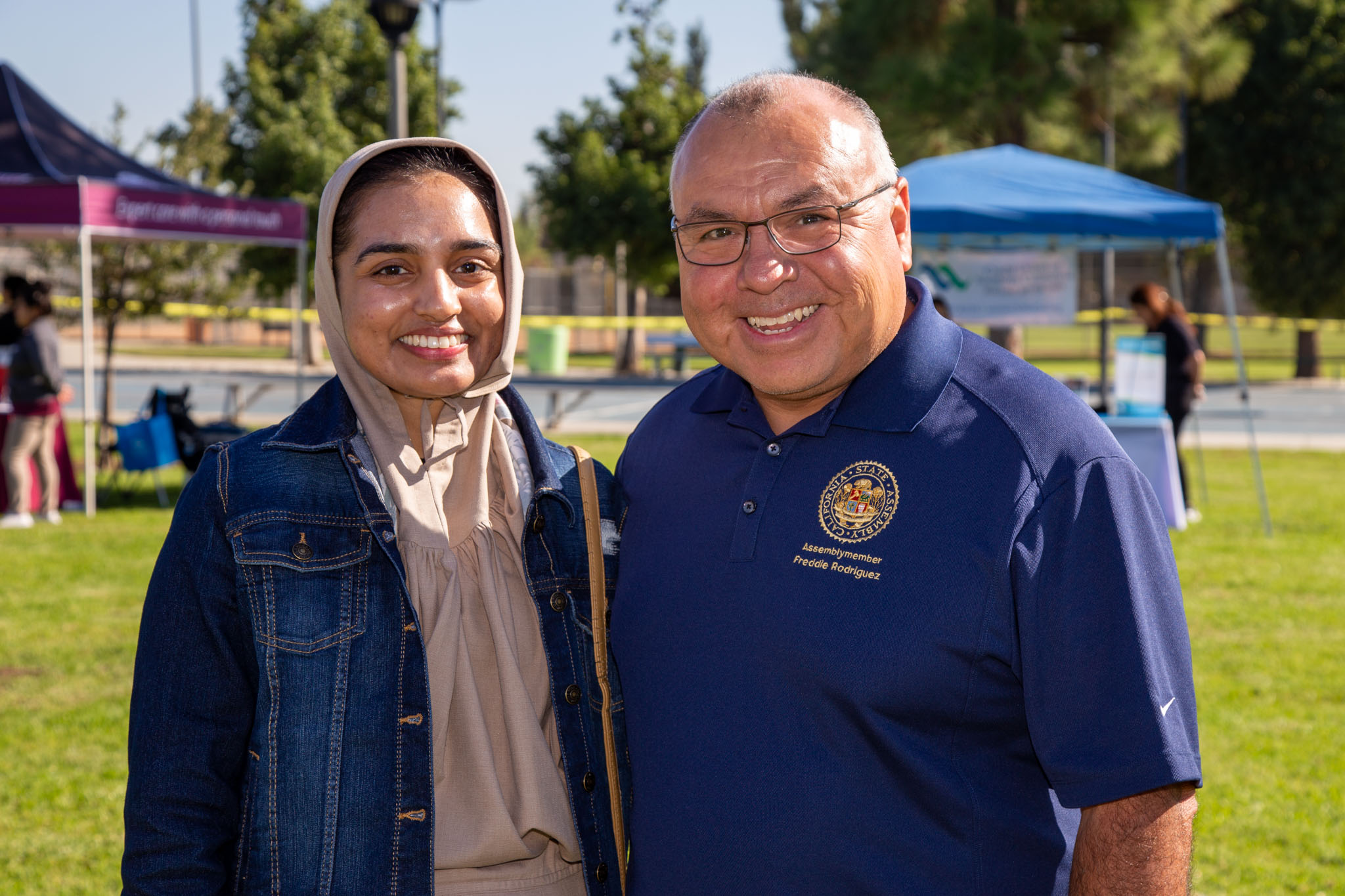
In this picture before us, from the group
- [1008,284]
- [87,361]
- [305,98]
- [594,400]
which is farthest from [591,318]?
[87,361]

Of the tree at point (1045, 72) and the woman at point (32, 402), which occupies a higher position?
the tree at point (1045, 72)

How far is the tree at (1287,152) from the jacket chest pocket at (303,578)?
94.3ft

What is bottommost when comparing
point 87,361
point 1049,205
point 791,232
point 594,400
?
point 594,400

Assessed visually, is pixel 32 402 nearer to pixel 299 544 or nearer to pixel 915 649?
pixel 299 544

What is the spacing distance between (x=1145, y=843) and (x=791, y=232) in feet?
3.64

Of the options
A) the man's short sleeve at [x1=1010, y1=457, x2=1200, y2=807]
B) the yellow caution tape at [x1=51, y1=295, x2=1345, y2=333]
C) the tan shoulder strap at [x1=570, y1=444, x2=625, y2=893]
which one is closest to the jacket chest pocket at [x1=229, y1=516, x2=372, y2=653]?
the tan shoulder strap at [x1=570, y1=444, x2=625, y2=893]

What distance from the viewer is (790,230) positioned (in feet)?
6.72

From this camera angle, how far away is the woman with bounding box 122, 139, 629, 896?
6.24 feet

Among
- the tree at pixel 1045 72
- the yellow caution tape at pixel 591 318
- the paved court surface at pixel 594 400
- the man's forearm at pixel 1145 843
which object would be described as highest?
the tree at pixel 1045 72

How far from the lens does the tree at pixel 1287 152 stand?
2636cm

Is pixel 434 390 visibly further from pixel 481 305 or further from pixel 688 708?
pixel 688 708

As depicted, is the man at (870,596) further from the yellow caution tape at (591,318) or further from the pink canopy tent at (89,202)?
the yellow caution tape at (591,318)

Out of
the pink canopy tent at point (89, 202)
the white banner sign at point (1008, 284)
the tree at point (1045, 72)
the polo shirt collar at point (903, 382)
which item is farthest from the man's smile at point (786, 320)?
the tree at point (1045, 72)

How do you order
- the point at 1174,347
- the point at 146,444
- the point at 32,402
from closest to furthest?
the point at 32,402 < the point at 146,444 < the point at 1174,347
